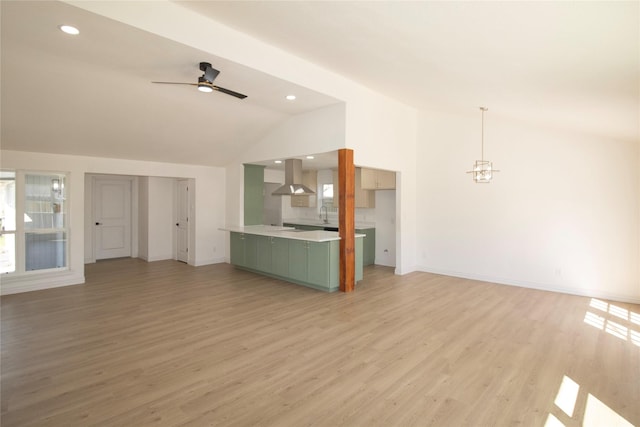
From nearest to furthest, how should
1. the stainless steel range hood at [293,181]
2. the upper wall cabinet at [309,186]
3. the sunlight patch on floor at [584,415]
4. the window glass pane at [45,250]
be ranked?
the sunlight patch on floor at [584,415] → the window glass pane at [45,250] → the stainless steel range hood at [293,181] → the upper wall cabinet at [309,186]

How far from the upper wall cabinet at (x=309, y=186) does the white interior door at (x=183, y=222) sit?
298 centimetres

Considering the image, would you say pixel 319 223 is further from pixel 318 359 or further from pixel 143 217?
pixel 318 359

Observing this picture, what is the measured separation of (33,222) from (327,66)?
5.79 meters

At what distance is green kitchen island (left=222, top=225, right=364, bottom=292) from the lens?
534 centimetres

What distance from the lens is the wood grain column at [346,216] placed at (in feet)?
17.3

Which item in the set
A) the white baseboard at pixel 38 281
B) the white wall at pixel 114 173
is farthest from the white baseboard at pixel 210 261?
the white baseboard at pixel 38 281

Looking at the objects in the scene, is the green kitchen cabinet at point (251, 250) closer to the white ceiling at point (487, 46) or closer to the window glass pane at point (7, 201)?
the white ceiling at point (487, 46)

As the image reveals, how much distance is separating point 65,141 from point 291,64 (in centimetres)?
413

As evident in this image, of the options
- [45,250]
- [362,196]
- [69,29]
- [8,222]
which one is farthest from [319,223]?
[69,29]

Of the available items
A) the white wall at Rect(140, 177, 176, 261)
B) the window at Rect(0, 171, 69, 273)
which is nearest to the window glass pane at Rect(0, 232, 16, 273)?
the window at Rect(0, 171, 69, 273)

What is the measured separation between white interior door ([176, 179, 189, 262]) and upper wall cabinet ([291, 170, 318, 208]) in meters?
2.98

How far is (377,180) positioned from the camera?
7188mm

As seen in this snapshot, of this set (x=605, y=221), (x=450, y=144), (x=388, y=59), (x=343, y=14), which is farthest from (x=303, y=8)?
(x=605, y=221)

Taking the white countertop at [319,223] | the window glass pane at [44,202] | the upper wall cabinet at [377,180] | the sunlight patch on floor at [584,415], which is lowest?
the sunlight patch on floor at [584,415]
